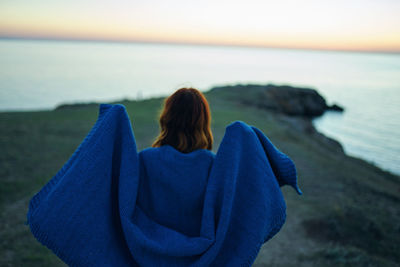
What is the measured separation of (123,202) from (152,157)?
401 millimetres

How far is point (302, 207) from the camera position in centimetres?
728

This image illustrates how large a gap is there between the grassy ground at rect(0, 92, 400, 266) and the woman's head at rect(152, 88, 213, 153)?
12.9 feet

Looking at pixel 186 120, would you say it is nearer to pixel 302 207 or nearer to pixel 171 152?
pixel 171 152

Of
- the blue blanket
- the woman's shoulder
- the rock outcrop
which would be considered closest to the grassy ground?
the blue blanket

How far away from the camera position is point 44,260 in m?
4.85

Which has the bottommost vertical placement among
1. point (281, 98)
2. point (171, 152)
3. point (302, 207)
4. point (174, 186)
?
point (281, 98)

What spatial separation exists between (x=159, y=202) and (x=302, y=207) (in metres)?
6.01

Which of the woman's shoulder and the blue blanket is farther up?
the woman's shoulder

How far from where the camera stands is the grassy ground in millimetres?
5258

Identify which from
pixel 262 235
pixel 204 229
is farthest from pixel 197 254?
pixel 262 235

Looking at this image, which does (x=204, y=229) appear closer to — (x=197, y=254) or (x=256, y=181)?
(x=197, y=254)

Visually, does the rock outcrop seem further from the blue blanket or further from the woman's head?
the blue blanket

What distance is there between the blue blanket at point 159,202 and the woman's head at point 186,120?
3.4 inches

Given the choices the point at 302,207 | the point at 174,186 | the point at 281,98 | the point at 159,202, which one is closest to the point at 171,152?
the point at 174,186
